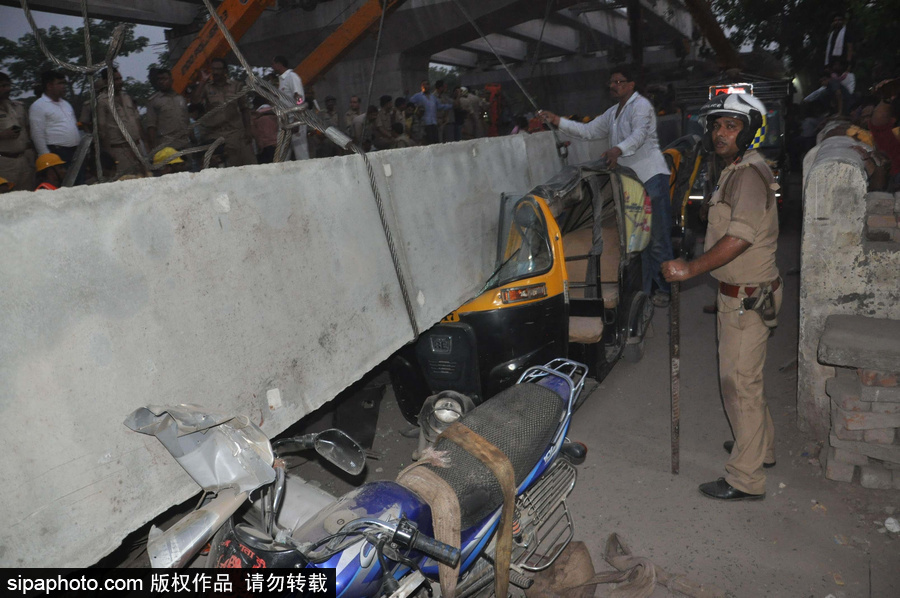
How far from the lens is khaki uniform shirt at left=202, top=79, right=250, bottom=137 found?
311 inches

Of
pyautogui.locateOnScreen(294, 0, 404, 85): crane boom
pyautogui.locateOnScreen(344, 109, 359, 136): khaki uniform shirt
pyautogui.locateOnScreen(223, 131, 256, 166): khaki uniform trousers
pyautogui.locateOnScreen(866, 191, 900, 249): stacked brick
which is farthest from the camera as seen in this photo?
pyautogui.locateOnScreen(294, 0, 404, 85): crane boom

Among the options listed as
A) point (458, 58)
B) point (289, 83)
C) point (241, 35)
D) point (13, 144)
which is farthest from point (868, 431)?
point (458, 58)

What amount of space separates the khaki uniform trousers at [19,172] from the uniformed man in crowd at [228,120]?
2.03 meters

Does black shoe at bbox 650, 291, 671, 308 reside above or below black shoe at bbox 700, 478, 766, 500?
above

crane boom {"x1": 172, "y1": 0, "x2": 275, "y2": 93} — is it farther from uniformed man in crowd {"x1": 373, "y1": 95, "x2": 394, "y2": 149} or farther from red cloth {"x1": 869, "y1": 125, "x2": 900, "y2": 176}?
red cloth {"x1": 869, "y1": 125, "x2": 900, "y2": 176}

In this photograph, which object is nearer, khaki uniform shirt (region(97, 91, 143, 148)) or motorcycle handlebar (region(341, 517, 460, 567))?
motorcycle handlebar (region(341, 517, 460, 567))

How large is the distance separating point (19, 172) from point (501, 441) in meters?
6.05

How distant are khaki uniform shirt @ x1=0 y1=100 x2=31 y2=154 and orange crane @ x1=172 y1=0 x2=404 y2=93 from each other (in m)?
5.10

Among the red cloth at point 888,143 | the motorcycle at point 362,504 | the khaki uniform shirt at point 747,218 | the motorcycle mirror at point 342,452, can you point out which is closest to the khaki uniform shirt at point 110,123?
the motorcycle at point 362,504

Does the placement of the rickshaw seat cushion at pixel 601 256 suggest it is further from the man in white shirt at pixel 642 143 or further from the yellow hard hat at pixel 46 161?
the yellow hard hat at pixel 46 161

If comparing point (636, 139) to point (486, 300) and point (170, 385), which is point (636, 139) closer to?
point (486, 300)

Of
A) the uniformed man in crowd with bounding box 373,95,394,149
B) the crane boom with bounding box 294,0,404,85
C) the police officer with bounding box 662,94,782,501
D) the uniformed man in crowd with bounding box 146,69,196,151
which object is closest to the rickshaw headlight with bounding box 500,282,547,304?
the police officer with bounding box 662,94,782,501

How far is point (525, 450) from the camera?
2.81 m

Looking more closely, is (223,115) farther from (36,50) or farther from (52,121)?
(36,50)
